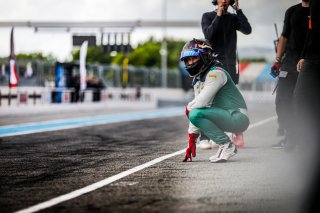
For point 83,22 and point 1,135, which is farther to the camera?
point 83,22

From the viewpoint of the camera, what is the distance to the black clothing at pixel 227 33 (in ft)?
34.3

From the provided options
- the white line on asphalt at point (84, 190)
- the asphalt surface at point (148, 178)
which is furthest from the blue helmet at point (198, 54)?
the white line on asphalt at point (84, 190)

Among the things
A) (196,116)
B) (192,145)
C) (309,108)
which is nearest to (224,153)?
(192,145)

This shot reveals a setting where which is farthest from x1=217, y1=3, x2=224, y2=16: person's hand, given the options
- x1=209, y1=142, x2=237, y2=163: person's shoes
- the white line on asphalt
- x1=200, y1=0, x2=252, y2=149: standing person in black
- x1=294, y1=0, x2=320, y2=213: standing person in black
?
the white line on asphalt

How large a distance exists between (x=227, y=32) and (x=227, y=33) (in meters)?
0.02

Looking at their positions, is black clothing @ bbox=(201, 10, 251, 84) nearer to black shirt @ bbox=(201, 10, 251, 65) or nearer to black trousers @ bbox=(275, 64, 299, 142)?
black shirt @ bbox=(201, 10, 251, 65)

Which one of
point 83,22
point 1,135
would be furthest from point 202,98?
point 83,22

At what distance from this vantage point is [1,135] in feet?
48.3

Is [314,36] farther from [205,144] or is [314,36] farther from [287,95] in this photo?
[205,144]

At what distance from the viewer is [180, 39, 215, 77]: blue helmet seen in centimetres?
838

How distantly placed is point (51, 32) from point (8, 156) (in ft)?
130

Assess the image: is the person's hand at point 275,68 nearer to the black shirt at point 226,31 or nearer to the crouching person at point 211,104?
the black shirt at point 226,31

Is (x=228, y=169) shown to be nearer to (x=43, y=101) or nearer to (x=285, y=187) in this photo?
(x=285, y=187)

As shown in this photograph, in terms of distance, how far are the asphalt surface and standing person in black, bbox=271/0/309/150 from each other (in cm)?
51
